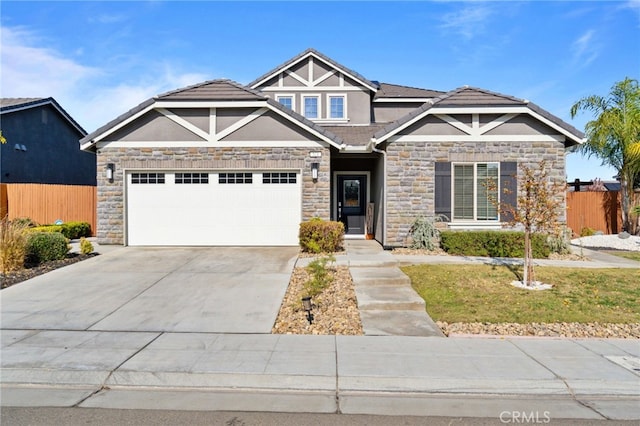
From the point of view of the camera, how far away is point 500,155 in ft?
40.2

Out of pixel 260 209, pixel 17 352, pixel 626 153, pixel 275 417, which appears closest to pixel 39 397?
pixel 17 352

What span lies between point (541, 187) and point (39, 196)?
1763cm

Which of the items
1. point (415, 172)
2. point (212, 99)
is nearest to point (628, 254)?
point (415, 172)

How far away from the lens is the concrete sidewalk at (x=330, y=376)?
13.0ft

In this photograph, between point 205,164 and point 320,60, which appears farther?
point 320,60


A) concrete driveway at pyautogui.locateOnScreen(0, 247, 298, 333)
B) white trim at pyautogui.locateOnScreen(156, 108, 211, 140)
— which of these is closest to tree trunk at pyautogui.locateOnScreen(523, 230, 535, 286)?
concrete driveway at pyautogui.locateOnScreen(0, 247, 298, 333)

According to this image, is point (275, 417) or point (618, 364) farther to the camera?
point (618, 364)

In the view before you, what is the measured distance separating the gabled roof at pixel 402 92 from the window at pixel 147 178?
31.9 feet

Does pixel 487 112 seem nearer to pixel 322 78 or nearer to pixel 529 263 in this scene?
pixel 529 263

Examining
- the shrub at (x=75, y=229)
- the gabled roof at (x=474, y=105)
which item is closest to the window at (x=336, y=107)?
the gabled roof at (x=474, y=105)

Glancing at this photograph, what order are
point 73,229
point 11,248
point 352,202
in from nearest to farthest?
point 11,248 → point 73,229 → point 352,202

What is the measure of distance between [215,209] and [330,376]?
9.13 m

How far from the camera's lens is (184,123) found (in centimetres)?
1261

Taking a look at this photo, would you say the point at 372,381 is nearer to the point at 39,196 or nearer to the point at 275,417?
the point at 275,417
